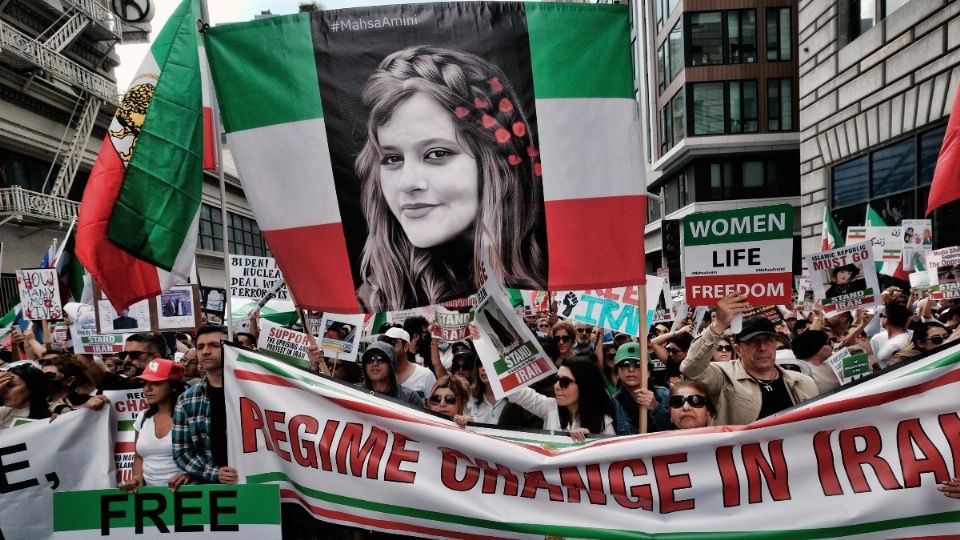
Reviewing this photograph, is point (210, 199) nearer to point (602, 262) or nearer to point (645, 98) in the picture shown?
point (645, 98)

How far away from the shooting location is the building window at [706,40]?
129 feet

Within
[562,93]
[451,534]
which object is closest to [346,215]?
[562,93]

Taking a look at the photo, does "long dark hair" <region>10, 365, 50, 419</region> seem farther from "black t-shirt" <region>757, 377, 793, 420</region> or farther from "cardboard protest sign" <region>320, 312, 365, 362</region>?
"black t-shirt" <region>757, 377, 793, 420</region>

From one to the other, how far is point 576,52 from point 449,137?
842mm

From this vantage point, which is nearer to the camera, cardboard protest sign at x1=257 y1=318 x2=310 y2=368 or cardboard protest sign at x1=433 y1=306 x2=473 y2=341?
cardboard protest sign at x1=433 y1=306 x2=473 y2=341

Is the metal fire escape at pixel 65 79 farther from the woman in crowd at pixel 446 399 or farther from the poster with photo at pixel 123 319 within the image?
the woman in crowd at pixel 446 399

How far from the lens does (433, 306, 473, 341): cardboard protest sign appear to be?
7195 millimetres

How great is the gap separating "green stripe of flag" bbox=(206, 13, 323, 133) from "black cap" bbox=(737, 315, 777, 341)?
10.1 ft

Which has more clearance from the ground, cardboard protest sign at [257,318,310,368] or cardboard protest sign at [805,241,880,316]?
cardboard protest sign at [805,241,880,316]

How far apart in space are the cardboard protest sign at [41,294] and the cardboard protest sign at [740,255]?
923 centimetres

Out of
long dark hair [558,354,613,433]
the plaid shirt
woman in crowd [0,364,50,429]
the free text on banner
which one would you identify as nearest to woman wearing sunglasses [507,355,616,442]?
Answer: long dark hair [558,354,613,433]

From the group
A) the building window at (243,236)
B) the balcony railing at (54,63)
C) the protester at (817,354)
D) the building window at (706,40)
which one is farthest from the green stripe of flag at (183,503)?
the building window at (243,236)

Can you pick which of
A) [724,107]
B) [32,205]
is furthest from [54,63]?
[724,107]

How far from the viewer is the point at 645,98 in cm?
4897
